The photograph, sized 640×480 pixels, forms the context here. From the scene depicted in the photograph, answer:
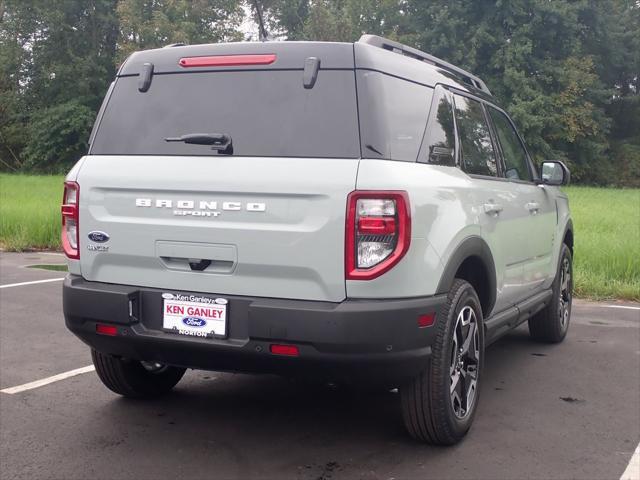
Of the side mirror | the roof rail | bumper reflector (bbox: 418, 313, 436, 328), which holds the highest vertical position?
the roof rail

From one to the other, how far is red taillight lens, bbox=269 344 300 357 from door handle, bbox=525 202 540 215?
2.44 m

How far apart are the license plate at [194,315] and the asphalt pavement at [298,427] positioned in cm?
66

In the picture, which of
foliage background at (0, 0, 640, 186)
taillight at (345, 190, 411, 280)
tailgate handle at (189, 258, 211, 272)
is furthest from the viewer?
foliage background at (0, 0, 640, 186)

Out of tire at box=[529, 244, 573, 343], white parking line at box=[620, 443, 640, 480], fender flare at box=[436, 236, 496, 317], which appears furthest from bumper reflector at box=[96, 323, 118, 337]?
tire at box=[529, 244, 573, 343]

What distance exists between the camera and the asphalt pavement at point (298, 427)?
350 centimetres

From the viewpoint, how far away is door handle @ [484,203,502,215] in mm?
4160

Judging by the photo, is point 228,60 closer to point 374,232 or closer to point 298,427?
point 374,232

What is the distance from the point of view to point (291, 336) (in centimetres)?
322

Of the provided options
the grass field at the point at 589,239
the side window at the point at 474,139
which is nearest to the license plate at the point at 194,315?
the side window at the point at 474,139

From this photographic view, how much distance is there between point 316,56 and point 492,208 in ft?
4.76

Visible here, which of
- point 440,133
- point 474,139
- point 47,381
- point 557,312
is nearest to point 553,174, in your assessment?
point 557,312

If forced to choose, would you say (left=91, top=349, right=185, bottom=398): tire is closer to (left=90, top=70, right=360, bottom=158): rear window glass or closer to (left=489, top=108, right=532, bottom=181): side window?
(left=90, top=70, right=360, bottom=158): rear window glass

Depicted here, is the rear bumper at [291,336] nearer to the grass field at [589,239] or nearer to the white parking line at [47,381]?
the white parking line at [47,381]

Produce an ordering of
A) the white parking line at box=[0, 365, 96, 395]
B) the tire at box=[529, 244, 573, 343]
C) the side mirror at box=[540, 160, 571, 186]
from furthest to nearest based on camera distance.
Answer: the tire at box=[529, 244, 573, 343] → the side mirror at box=[540, 160, 571, 186] → the white parking line at box=[0, 365, 96, 395]
